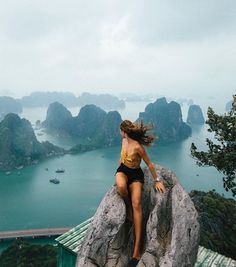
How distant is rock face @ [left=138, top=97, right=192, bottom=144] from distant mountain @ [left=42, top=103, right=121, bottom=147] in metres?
18.5

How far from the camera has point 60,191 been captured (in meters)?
77.7

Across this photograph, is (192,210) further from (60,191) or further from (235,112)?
(60,191)

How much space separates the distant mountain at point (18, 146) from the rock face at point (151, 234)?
99839 millimetres

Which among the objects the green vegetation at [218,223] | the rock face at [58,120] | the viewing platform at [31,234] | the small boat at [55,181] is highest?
the rock face at [58,120]

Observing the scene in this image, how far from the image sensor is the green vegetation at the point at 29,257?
1231 inches

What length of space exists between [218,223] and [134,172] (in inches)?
903

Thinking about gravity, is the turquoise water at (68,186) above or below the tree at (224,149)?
below

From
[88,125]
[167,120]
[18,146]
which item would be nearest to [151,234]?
[18,146]

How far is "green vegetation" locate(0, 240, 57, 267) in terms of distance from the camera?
31266 millimetres

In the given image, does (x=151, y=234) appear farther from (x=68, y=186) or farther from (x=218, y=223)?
(x=68, y=186)

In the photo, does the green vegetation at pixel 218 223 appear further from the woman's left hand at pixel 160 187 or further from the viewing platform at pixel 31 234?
the viewing platform at pixel 31 234

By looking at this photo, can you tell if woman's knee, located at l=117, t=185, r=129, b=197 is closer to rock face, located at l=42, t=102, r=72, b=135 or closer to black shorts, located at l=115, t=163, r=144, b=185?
black shorts, located at l=115, t=163, r=144, b=185

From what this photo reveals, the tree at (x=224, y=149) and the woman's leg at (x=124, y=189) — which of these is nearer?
the woman's leg at (x=124, y=189)

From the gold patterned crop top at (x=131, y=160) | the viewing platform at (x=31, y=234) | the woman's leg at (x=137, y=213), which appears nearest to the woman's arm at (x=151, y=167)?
the gold patterned crop top at (x=131, y=160)
